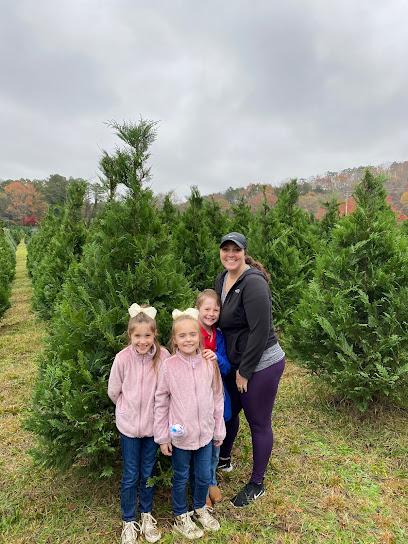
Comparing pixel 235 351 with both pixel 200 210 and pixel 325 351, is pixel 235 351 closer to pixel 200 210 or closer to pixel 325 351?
pixel 325 351

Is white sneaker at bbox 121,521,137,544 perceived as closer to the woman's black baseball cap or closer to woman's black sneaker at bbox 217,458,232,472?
woman's black sneaker at bbox 217,458,232,472

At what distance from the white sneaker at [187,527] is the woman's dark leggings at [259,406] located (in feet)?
2.26

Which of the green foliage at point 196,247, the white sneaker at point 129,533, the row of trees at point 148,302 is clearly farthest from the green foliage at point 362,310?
the green foliage at point 196,247

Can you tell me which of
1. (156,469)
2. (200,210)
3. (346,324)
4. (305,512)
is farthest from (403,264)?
(200,210)

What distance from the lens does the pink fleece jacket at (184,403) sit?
2693 millimetres

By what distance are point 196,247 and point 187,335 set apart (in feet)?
18.1

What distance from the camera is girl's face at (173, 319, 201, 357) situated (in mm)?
2674

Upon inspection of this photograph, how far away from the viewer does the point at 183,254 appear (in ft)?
26.4

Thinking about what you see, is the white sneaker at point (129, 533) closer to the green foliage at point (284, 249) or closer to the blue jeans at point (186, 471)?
the blue jeans at point (186, 471)

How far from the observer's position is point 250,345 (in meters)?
2.89

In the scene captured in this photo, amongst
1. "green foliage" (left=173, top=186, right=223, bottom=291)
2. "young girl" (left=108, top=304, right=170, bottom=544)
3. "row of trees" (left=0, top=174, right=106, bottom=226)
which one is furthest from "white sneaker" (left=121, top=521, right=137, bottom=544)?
"row of trees" (left=0, top=174, right=106, bottom=226)

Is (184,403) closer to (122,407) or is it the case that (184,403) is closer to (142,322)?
(122,407)

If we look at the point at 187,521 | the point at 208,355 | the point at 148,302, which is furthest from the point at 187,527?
the point at 148,302

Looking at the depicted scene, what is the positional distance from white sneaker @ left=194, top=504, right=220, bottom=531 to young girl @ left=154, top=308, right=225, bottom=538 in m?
0.07
